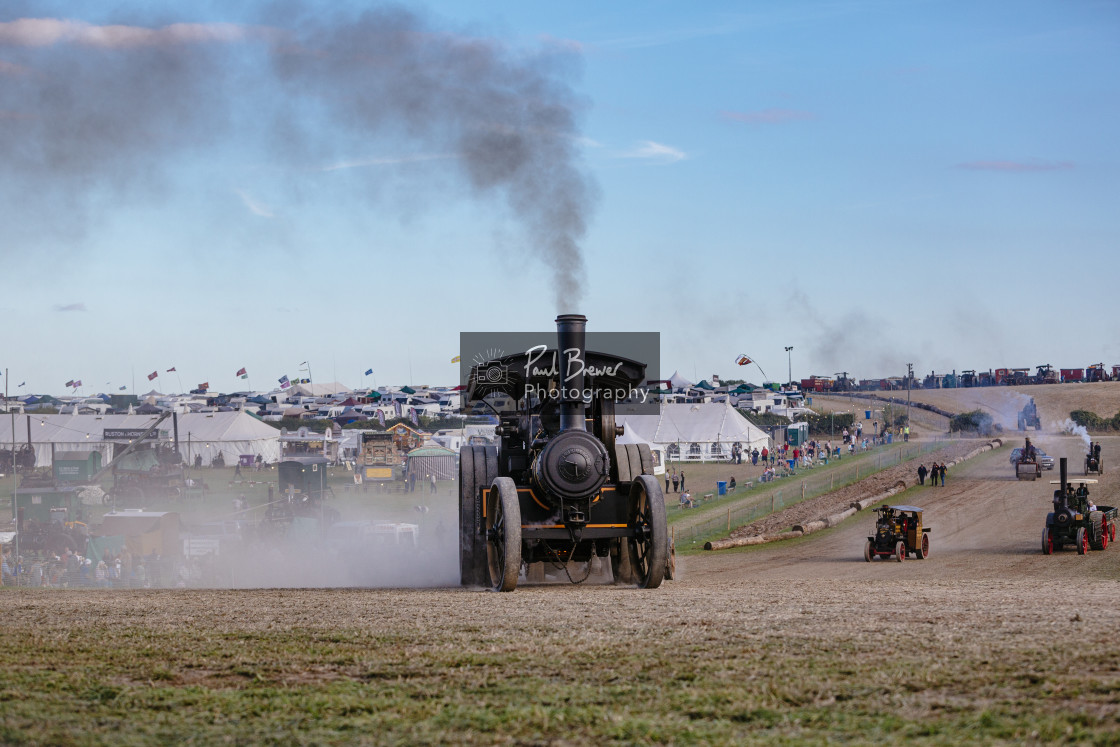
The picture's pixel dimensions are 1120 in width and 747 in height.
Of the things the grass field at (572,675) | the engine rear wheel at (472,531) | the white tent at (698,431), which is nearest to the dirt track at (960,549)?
the engine rear wheel at (472,531)

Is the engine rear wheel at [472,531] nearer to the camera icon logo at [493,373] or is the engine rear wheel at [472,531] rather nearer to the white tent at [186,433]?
the camera icon logo at [493,373]

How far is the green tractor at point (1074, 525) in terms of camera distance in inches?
894

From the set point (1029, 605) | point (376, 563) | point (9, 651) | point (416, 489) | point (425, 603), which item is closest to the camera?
point (9, 651)

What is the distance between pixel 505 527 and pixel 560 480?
2.88 feet

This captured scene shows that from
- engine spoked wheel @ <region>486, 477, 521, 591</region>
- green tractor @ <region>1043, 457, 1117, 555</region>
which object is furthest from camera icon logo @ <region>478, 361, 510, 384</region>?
green tractor @ <region>1043, 457, 1117, 555</region>

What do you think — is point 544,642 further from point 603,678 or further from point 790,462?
point 790,462

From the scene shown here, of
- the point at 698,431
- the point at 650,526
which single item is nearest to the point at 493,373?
the point at 650,526

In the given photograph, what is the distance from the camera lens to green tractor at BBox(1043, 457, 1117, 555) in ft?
74.5

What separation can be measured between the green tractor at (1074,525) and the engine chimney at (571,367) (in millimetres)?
14278

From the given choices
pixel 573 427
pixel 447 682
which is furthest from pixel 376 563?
pixel 447 682

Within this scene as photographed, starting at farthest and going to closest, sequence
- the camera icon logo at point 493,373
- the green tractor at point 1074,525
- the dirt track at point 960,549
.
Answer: the green tractor at point 1074,525 < the dirt track at point 960,549 < the camera icon logo at point 493,373

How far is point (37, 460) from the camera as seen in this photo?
5800cm

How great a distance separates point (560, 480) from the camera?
41.5 ft

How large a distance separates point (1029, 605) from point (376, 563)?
1579cm
